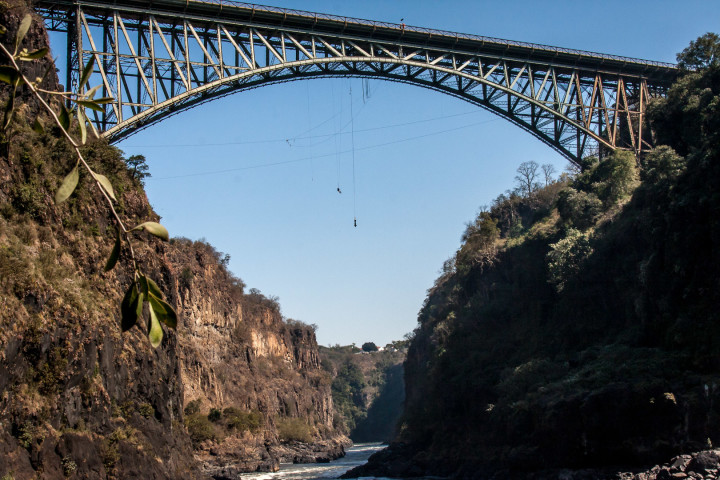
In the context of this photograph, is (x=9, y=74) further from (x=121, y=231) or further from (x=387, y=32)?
(x=387, y=32)

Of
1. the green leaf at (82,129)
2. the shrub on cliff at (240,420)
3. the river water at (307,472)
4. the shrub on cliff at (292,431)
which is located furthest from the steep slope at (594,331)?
the shrub on cliff at (292,431)

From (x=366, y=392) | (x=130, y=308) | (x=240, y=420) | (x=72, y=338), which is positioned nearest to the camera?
(x=130, y=308)

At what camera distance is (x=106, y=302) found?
2341cm

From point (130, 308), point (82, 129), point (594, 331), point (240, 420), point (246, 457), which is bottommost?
point (246, 457)

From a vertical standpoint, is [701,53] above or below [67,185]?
above

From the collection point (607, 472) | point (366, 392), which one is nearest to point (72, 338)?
point (607, 472)

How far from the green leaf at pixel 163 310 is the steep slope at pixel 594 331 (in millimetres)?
25597

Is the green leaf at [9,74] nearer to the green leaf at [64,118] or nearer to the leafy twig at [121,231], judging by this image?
the leafy twig at [121,231]

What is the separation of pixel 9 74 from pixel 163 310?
1229 millimetres

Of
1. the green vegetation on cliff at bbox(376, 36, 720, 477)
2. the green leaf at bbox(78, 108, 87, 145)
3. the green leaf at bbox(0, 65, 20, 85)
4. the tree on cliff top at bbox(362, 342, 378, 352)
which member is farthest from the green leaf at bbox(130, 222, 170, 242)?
the tree on cliff top at bbox(362, 342, 378, 352)

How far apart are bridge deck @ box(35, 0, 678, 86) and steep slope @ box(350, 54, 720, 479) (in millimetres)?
5261

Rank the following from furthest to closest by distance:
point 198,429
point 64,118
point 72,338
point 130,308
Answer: point 198,429 < point 72,338 < point 64,118 < point 130,308

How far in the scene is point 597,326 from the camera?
35.9 meters

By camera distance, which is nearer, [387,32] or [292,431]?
[387,32]
